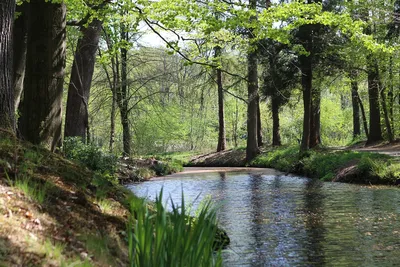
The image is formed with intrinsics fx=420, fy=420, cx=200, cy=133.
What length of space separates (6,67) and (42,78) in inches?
92.7

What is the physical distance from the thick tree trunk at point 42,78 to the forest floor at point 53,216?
7.85ft

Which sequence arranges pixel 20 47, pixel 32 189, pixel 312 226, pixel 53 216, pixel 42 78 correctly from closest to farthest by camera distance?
pixel 53 216 < pixel 32 189 < pixel 312 226 < pixel 42 78 < pixel 20 47

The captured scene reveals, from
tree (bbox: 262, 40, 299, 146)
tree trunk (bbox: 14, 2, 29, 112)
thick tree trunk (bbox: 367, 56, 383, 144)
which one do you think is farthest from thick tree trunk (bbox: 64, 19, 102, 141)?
thick tree trunk (bbox: 367, 56, 383, 144)

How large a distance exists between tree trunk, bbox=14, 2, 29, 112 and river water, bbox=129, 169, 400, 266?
442 cm

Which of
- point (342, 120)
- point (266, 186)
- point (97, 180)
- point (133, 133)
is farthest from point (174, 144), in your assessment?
point (97, 180)

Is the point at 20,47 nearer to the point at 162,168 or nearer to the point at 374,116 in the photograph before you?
the point at 162,168

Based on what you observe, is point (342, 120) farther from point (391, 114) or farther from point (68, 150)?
point (68, 150)

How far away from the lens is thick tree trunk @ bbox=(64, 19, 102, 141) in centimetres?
1184

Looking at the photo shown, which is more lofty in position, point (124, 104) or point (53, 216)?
point (124, 104)

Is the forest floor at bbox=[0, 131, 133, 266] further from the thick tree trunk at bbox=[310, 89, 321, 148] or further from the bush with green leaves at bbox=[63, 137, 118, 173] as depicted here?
the thick tree trunk at bbox=[310, 89, 321, 148]

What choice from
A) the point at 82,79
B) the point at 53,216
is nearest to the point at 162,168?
the point at 82,79

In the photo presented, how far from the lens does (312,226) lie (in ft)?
23.1

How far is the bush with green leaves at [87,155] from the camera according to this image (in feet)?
37.7

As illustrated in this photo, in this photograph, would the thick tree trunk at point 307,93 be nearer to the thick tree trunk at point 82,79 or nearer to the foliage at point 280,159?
the foliage at point 280,159
